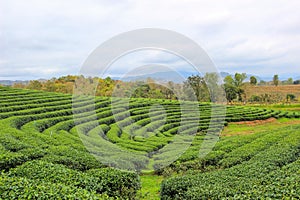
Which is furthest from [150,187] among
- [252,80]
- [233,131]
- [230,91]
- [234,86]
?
[252,80]

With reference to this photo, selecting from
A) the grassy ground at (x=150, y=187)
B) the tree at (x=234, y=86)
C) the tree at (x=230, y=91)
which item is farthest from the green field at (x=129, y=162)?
the tree at (x=234, y=86)

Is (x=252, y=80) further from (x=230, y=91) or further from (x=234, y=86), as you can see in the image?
(x=230, y=91)

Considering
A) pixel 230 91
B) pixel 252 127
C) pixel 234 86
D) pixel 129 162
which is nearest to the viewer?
pixel 129 162

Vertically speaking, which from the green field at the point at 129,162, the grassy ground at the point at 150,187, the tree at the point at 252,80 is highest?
the tree at the point at 252,80

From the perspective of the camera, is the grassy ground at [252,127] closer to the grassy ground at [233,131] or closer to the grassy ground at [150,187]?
the grassy ground at [233,131]

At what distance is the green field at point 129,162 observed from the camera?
6.18m

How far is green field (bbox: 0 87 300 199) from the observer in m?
6.18

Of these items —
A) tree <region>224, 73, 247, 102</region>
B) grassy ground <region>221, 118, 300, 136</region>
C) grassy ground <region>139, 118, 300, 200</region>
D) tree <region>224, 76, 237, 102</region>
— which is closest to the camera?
grassy ground <region>139, 118, 300, 200</region>

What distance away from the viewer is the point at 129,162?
11.9 metres

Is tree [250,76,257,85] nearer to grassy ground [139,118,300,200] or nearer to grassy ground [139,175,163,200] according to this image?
grassy ground [139,118,300,200]

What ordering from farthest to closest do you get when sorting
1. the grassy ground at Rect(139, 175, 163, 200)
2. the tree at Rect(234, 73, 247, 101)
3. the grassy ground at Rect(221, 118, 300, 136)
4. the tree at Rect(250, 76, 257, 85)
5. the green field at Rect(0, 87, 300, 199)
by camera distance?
1. the tree at Rect(250, 76, 257, 85)
2. the tree at Rect(234, 73, 247, 101)
3. the grassy ground at Rect(221, 118, 300, 136)
4. the grassy ground at Rect(139, 175, 163, 200)
5. the green field at Rect(0, 87, 300, 199)

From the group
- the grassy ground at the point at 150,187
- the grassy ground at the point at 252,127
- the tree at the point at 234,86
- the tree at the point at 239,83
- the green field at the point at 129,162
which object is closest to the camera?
the green field at the point at 129,162

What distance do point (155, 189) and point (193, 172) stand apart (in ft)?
5.59

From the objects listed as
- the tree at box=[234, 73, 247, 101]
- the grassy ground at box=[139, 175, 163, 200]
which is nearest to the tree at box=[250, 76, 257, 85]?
the tree at box=[234, 73, 247, 101]
